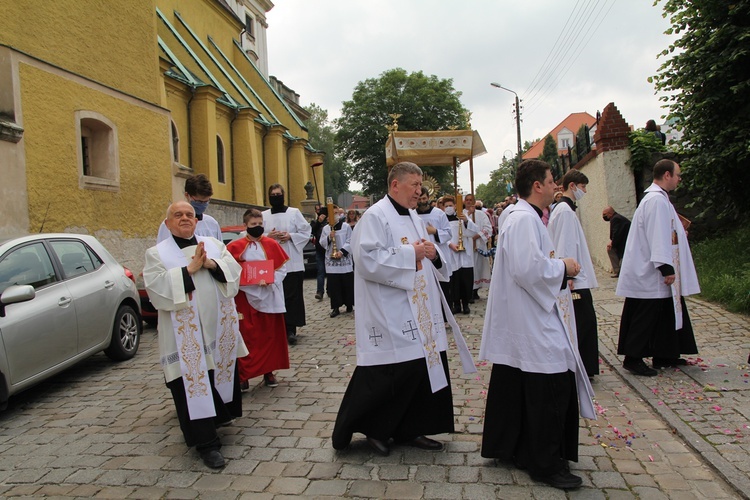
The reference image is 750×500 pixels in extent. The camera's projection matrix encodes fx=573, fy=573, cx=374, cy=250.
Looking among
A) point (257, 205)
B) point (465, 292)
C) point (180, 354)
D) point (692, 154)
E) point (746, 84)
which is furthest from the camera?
point (257, 205)

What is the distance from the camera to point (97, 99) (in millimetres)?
12914

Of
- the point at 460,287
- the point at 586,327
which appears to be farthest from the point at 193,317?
the point at 460,287

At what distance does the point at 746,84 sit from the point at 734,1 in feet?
4.75

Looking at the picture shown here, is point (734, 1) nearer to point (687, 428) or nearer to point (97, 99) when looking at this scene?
point (687, 428)

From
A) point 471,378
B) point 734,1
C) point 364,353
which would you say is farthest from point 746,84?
point 364,353

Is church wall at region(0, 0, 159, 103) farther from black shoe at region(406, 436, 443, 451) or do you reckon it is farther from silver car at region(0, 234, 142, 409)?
black shoe at region(406, 436, 443, 451)

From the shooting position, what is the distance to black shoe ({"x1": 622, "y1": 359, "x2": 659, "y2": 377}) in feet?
18.7

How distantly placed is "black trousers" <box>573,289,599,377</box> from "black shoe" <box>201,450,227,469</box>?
340 centimetres

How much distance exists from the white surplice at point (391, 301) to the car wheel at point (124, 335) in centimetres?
458

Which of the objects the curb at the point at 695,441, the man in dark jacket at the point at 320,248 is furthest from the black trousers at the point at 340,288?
the curb at the point at 695,441

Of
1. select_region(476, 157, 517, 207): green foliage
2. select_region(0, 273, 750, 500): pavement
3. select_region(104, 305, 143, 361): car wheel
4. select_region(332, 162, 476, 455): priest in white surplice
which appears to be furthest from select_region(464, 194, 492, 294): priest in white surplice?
select_region(476, 157, 517, 207): green foliage

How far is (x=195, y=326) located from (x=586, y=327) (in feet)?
11.7

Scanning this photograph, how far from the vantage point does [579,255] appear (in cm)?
529

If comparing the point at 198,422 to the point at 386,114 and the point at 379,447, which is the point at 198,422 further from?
the point at 386,114
